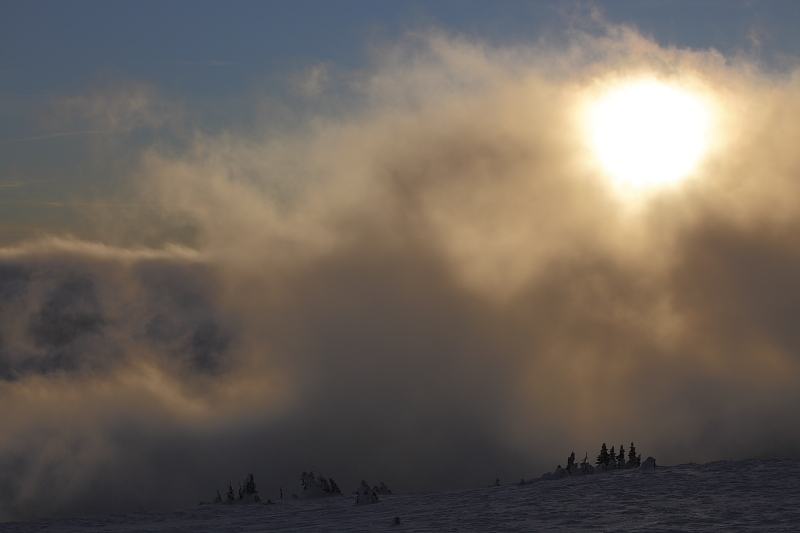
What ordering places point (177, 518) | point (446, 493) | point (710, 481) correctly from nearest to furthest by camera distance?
point (710, 481) → point (177, 518) → point (446, 493)

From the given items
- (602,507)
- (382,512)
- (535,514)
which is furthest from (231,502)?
(602,507)

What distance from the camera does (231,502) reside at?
59.5 metres

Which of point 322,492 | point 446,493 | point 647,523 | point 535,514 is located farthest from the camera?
point 322,492

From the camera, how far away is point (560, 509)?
44625 millimetres

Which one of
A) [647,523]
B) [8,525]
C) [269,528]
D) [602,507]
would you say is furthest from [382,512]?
[8,525]

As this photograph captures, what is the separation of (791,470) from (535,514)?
69.6 feet

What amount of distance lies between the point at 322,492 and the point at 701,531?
36289mm

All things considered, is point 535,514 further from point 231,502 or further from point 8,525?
point 8,525

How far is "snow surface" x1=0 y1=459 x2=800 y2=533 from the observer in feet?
128

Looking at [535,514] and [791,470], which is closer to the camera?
[535,514]

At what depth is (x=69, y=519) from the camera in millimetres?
52625

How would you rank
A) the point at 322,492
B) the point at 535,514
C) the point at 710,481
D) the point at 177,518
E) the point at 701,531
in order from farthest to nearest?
the point at 322,492 → the point at 177,518 → the point at 710,481 → the point at 535,514 → the point at 701,531

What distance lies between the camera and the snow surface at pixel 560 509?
128 feet

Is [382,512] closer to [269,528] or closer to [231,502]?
[269,528]
